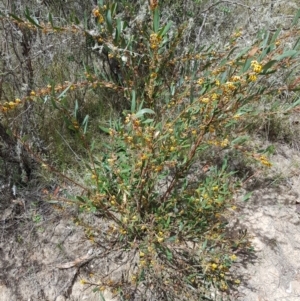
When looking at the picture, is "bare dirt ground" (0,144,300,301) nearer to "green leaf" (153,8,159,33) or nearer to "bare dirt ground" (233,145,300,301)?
"bare dirt ground" (233,145,300,301)

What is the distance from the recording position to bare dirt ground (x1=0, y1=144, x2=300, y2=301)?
163cm

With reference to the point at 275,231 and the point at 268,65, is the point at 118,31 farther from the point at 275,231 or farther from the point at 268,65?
the point at 275,231

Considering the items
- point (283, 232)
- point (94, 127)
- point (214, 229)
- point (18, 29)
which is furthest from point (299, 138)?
point (18, 29)

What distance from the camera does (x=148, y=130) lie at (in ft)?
3.57

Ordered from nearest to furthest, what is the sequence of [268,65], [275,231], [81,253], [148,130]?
Result: [268,65], [148,130], [81,253], [275,231]

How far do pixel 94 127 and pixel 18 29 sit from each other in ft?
2.59

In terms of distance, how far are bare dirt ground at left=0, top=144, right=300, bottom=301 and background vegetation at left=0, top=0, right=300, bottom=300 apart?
7 centimetres

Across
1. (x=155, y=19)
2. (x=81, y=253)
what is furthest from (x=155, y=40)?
(x=81, y=253)

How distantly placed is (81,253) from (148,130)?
37.1 inches

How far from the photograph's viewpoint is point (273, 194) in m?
2.00

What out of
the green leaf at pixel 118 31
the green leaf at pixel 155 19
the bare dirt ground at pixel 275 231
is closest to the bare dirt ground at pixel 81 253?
the bare dirt ground at pixel 275 231

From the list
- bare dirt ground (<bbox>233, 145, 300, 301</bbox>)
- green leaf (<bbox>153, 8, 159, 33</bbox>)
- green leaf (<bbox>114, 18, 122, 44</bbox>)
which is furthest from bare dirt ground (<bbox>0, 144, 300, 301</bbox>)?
green leaf (<bbox>153, 8, 159, 33</bbox>)

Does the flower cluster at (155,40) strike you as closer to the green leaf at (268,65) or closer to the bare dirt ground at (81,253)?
the green leaf at (268,65)

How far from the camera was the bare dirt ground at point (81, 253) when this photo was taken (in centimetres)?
163
